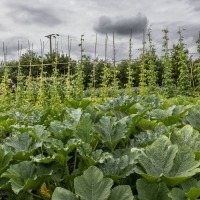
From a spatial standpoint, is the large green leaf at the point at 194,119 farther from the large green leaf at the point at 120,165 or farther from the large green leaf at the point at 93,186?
the large green leaf at the point at 93,186

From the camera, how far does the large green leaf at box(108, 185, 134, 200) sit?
892mm

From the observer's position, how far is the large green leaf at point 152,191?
932mm

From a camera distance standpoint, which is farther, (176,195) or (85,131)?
(85,131)

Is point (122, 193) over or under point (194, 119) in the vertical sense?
under

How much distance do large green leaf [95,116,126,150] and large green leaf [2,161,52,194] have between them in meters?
0.24

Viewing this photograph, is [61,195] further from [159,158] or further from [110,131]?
[110,131]

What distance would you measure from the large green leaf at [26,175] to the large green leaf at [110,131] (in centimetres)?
24

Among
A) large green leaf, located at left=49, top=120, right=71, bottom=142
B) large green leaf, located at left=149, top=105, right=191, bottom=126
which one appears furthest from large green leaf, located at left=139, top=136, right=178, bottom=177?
large green leaf, located at left=149, top=105, right=191, bottom=126

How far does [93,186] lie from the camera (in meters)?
0.90

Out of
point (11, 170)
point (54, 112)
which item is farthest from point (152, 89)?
point (11, 170)

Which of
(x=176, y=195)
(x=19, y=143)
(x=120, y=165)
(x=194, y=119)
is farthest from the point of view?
(x=194, y=119)

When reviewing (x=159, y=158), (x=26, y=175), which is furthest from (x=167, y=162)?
(x=26, y=175)

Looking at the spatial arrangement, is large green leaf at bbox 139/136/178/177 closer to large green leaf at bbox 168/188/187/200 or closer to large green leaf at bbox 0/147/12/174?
large green leaf at bbox 168/188/187/200

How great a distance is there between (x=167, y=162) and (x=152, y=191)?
9 cm
